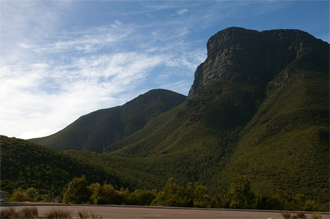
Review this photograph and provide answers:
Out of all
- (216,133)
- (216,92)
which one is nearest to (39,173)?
(216,133)

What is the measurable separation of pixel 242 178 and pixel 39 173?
38.1m

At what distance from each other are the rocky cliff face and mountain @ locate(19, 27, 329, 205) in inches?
24.4

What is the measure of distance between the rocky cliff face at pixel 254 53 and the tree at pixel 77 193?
372 ft

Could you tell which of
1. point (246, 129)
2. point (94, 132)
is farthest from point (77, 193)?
point (94, 132)

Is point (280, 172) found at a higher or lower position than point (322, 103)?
lower

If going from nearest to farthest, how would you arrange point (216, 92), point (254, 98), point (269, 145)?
point (269, 145), point (254, 98), point (216, 92)

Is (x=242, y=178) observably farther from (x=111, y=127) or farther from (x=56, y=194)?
(x=111, y=127)

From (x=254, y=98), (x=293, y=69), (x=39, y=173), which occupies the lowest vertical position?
(x=39, y=173)

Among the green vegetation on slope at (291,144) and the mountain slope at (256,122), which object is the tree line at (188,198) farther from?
the mountain slope at (256,122)

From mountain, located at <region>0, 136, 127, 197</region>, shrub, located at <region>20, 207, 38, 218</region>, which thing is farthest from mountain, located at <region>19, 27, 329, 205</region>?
shrub, located at <region>20, 207, 38, 218</region>

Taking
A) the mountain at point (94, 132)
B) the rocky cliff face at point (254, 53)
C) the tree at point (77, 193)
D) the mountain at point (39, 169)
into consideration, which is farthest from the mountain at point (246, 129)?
the tree at point (77, 193)

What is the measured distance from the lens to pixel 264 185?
6081 centimetres

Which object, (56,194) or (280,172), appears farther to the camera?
(280,172)

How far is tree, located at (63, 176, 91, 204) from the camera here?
2990cm
